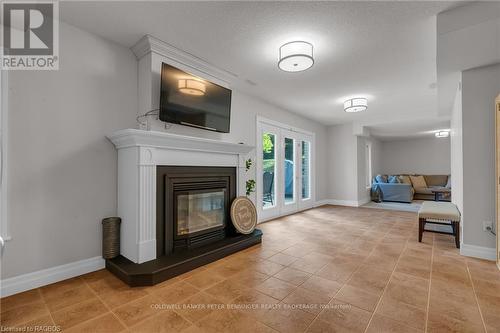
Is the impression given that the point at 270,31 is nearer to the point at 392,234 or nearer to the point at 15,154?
the point at 15,154

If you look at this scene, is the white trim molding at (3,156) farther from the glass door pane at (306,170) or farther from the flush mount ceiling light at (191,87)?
the glass door pane at (306,170)

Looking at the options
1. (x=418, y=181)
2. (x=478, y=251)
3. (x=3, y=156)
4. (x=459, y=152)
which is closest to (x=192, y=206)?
(x=3, y=156)

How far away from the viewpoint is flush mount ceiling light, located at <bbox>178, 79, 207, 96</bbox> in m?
2.64

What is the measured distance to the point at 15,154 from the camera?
1.91 m

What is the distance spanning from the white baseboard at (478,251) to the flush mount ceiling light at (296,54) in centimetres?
295

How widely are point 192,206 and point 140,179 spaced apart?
0.75m

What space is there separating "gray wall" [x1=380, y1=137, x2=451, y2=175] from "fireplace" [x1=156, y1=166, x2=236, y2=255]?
9.51 meters

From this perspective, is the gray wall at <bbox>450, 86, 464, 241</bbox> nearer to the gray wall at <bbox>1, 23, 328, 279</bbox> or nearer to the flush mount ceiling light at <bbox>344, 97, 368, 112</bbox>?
the flush mount ceiling light at <bbox>344, 97, 368, 112</bbox>

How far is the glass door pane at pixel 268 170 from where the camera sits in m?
4.67

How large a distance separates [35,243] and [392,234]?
15.2ft

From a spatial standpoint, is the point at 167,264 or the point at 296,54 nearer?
the point at 167,264

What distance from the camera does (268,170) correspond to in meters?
4.76

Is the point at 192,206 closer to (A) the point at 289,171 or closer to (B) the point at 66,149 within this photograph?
(B) the point at 66,149

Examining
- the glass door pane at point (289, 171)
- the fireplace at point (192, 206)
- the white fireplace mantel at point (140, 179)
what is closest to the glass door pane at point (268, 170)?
the glass door pane at point (289, 171)
